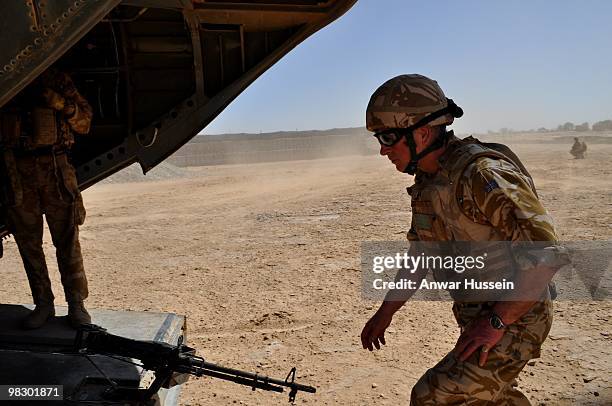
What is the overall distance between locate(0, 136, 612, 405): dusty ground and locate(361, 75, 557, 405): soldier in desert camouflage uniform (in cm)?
169

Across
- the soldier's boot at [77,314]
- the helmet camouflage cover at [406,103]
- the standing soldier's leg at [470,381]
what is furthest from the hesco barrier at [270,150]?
the standing soldier's leg at [470,381]

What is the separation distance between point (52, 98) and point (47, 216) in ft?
2.57

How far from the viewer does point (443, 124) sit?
8.16 ft

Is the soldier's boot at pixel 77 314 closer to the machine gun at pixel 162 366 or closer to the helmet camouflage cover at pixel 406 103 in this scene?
the machine gun at pixel 162 366

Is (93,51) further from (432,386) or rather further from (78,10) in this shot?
(432,386)

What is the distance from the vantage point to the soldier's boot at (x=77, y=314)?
3623 mm

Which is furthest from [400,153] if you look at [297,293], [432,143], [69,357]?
[297,293]

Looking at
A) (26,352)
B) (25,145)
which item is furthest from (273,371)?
(25,145)

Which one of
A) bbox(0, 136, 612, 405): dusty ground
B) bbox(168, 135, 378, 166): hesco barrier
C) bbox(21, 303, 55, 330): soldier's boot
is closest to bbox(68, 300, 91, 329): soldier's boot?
bbox(21, 303, 55, 330): soldier's boot

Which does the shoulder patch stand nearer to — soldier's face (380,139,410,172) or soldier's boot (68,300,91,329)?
soldier's face (380,139,410,172)

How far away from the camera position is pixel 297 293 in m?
6.09

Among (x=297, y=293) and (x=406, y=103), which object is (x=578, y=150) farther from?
(x=406, y=103)

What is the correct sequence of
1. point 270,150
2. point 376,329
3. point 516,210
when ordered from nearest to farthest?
1. point 516,210
2. point 376,329
3. point 270,150

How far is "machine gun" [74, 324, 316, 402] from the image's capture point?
267 centimetres
